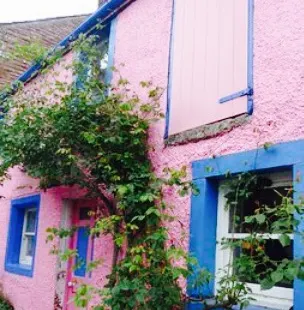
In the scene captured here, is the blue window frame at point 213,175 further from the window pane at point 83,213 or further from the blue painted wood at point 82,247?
the window pane at point 83,213

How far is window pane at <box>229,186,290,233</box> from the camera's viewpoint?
3672 mm

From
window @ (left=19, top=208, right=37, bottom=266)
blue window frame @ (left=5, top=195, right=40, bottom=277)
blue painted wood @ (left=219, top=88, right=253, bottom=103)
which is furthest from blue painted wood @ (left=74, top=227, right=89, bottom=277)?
blue painted wood @ (left=219, top=88, right=253, bottom=103)

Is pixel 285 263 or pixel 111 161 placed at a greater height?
pixel 111 161

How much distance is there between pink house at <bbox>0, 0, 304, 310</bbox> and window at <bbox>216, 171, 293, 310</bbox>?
0.01 meters

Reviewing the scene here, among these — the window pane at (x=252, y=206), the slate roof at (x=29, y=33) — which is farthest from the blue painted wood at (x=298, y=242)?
the slate roof at (x=29, y=33)

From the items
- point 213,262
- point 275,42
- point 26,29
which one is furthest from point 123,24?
point 26,29

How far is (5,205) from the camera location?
8.83 metres

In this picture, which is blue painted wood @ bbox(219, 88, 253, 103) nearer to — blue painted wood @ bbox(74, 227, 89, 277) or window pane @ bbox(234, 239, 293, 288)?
window pane @ bbox(234, 239, 293, 288)

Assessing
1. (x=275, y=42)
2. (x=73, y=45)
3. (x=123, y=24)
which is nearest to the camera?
(x=275, y=42)

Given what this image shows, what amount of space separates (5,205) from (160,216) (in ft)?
19.4

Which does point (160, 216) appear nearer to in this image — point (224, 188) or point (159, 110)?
point (224, 188)

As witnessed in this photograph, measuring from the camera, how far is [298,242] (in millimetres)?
3162

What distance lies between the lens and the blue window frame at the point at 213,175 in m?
3.37

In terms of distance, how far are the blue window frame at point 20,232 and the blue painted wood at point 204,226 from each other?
463cm
